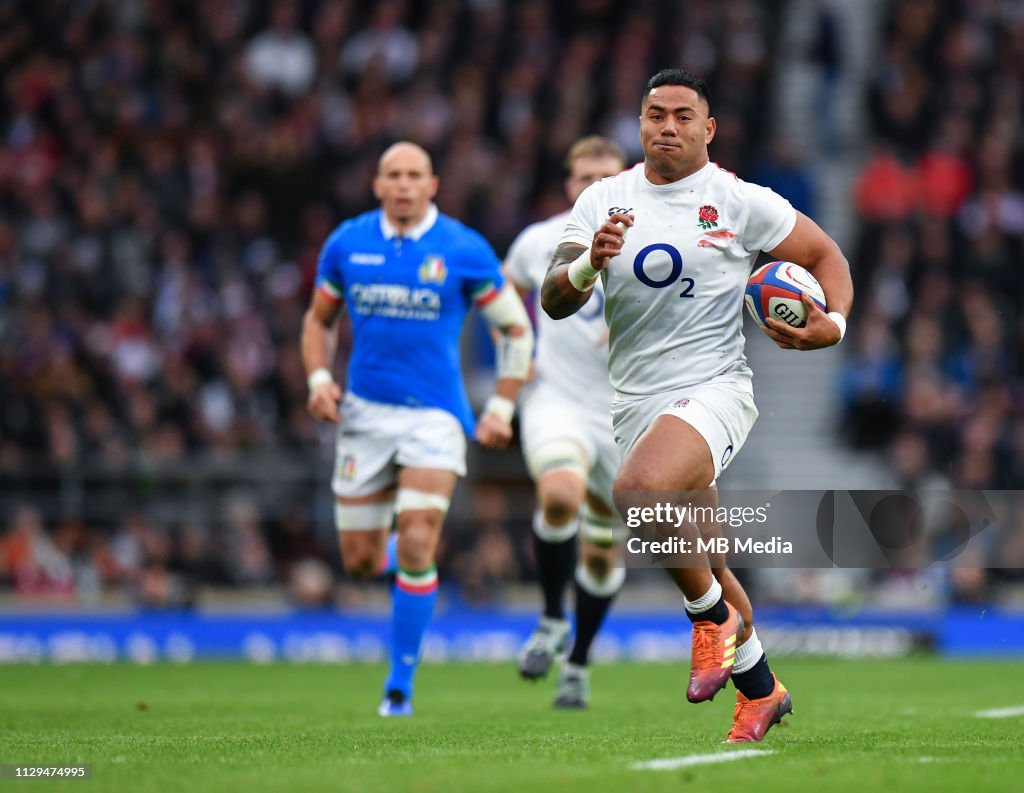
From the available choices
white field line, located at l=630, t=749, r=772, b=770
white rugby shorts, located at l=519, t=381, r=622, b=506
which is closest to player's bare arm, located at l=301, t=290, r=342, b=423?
white rugby shorts, located at l=519, t=381, r=622, b=506

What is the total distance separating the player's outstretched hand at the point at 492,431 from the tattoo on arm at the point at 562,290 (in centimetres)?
293

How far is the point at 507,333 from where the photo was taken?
35.3ft

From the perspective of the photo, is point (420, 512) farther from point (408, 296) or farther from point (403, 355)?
point (408, 296)

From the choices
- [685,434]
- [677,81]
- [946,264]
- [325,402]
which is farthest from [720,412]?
[946,264]

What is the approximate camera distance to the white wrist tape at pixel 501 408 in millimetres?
10609

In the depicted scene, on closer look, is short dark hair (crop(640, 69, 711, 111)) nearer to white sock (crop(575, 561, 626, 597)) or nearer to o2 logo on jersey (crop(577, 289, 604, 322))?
o2 logo on jersey (crop(577, 289, 604, 322))

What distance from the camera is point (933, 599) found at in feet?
A: 59.5

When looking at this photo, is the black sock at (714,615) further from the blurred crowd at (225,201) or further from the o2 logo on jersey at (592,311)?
the blurred crowd at (225,201)

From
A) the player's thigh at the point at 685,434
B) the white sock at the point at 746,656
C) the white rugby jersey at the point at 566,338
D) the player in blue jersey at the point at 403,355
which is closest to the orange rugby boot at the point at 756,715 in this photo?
the white sock at the point at 746,656

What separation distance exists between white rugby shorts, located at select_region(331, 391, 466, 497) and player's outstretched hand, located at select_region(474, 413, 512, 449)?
12 cm

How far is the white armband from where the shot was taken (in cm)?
1072

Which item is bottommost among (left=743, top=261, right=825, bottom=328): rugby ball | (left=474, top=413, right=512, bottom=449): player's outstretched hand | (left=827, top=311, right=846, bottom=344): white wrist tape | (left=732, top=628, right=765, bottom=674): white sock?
(left=732, top=628, right=765, bottom=674): white sock

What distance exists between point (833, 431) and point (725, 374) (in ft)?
48.5

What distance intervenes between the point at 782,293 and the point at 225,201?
656 inches
